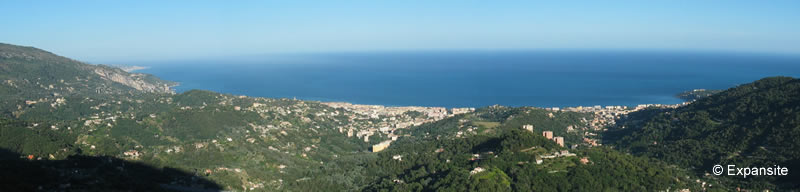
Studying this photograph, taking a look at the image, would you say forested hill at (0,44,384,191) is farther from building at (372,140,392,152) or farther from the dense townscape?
building at (372,140,392,152)

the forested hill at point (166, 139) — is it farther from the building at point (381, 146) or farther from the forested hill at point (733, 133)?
the forested hill at point (733, 133)

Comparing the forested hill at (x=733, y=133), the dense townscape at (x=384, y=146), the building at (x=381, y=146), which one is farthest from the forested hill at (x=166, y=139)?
the forested hill at (x=733, y=133)

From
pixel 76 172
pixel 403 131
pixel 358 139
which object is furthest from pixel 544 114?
pixel 76 172

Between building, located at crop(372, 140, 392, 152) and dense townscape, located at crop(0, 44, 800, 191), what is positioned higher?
dense townscape, located at crop(0, 44, 800, 191)

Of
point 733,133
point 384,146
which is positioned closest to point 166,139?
point 384,146

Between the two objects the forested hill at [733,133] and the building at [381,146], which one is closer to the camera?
the forested hill at [733,133]

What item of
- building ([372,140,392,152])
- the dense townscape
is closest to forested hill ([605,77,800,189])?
the dense townscape

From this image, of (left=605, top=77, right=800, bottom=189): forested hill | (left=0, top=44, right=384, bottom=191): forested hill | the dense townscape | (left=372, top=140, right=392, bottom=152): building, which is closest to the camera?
the dense townscape

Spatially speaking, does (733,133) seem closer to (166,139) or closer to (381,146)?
(381,146)
